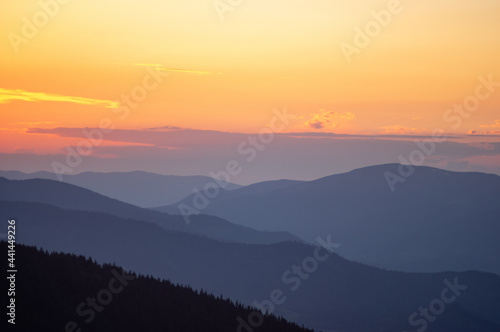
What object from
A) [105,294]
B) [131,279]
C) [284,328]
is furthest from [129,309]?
[284,328]

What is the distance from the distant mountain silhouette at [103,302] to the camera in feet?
338

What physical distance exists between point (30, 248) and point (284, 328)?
202ft

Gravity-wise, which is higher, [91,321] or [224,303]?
[224,303]

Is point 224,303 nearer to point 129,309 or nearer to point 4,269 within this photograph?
point 129,309

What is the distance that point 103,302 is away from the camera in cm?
11806

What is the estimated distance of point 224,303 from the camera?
145 metres

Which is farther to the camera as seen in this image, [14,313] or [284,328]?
[284,328]

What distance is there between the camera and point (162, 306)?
423ft

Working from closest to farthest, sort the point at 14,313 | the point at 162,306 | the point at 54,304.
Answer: the point at 14,313, the point at 54,304, the point at 162,306

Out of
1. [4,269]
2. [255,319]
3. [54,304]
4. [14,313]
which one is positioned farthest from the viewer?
[255,319]

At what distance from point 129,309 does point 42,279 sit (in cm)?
1962

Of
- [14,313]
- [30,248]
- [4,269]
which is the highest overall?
[30,248]

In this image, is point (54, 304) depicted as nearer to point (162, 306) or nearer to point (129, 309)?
point (129, 309)

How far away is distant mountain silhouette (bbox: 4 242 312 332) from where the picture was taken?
103 metres
